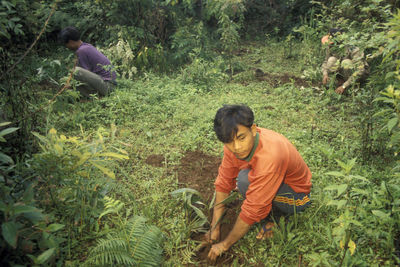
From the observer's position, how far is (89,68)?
4902 mm

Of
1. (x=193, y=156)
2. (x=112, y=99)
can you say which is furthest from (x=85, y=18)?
(x=193, y=156)

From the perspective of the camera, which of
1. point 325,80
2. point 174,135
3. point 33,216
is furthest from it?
point 325,80

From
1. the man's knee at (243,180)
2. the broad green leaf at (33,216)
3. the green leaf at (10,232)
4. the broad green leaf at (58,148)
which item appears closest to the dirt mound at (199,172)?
the man's knee at (243,180)

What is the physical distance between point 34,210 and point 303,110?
4.10 metres

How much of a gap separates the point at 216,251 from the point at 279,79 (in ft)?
14.1

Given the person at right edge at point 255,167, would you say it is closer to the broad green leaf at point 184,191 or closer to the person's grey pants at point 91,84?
the broad green leaf at point 184,191

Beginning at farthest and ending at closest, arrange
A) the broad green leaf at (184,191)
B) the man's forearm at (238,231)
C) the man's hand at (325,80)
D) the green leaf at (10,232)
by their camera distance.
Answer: the man's hand at (325,80), the broad green leaf at (184,191), the man's forearm at (238,231), the green leaf at (10,232)

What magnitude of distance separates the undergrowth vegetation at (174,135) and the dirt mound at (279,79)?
0.04 meters

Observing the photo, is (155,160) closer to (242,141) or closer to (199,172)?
(199,172)

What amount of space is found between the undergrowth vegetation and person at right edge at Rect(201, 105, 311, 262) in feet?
0.78

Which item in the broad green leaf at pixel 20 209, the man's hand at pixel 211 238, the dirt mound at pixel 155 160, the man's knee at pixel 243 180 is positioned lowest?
the man's hand at pixel 211 238

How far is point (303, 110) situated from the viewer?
179 inches

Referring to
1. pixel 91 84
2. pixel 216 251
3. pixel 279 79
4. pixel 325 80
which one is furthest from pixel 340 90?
pixel 91 84

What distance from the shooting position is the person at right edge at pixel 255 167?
2.00 metres
